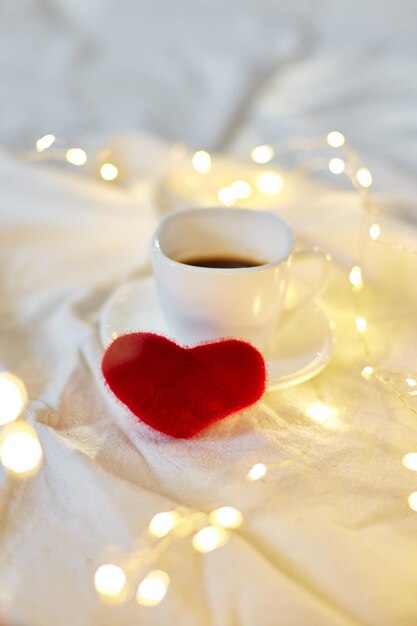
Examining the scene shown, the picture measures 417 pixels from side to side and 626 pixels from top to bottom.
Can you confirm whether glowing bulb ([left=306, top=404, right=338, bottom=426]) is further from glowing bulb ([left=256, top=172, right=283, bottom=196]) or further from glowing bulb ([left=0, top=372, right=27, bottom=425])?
glowing bulb ([left=256, top=172, right=283, bottom=196])

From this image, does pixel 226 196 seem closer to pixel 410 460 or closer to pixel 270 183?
pixel 270 183

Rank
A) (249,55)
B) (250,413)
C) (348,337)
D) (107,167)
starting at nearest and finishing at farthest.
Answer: (250,413) < (348,337) < (107,167) < (249,55)

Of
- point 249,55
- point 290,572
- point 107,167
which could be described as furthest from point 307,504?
point 249,55

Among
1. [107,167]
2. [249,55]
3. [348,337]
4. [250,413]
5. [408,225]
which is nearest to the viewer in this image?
[250,413]

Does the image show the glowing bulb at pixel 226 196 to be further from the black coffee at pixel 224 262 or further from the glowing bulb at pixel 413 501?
the glowing bulb at pixel 413 501

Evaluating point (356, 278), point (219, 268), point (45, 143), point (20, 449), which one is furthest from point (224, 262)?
point (45, 143)

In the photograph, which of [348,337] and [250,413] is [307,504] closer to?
[250,413]
